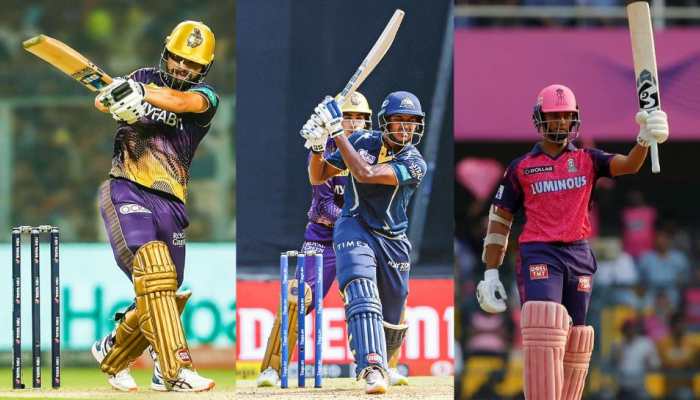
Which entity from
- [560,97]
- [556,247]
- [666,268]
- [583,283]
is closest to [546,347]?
[583,283]

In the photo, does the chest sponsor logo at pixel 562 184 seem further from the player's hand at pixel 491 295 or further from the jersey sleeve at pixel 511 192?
the player's hand at pixel 491 295

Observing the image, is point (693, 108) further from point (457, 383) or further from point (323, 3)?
point (323, 3)

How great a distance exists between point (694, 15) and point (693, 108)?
3.93 ft

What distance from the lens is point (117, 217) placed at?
7.34 meters

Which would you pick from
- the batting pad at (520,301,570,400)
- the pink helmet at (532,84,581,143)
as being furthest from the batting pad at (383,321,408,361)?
the pink helmet at (532,84,581,143)

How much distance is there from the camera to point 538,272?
7.25 metres

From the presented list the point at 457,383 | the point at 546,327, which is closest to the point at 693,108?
the point at 457,383

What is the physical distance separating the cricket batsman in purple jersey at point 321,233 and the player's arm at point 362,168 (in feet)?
1.41

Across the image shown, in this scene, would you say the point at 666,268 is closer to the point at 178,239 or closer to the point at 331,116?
the point at 331,116

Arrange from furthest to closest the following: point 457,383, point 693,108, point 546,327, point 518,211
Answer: point 693,108 → point 457,383 → point 518,211 → point 546,327

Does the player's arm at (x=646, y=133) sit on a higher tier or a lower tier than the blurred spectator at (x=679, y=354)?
higher

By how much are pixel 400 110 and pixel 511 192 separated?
0.75m

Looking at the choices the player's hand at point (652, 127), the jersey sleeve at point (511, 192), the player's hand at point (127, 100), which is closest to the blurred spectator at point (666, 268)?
the jersey sleeve at point (511, 192)

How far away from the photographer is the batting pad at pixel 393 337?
25.7 ft
